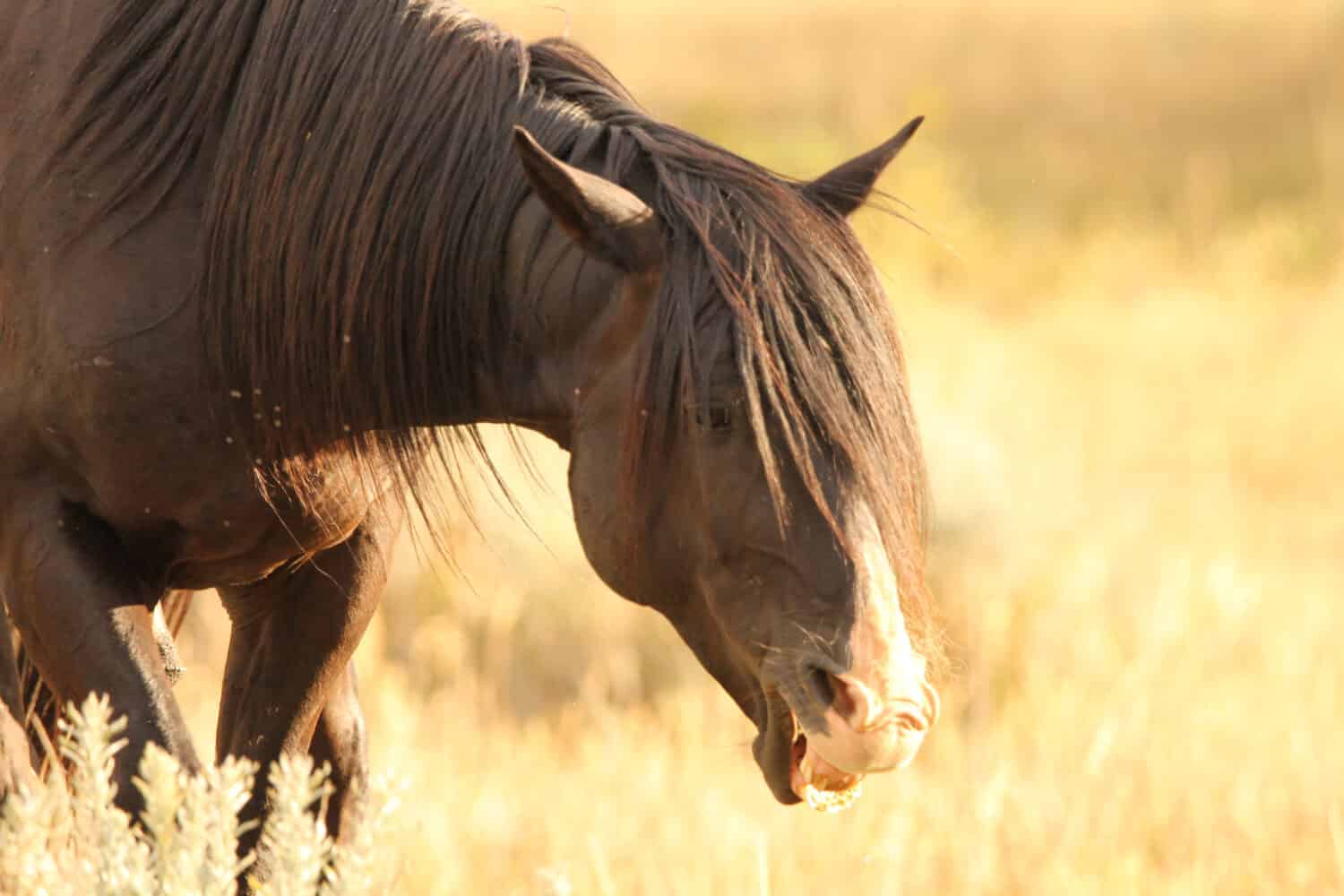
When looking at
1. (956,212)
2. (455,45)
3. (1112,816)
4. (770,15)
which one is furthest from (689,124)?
(455,45)

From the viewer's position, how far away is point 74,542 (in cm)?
248

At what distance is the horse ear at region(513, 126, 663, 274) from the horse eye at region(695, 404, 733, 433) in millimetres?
209

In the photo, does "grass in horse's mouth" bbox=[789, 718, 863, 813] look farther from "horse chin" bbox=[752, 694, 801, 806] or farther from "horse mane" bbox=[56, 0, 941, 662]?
"horse mane" bbox=[56, 0, 941, 662]

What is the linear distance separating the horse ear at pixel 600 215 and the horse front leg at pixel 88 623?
85 cm

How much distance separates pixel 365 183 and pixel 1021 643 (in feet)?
14.5

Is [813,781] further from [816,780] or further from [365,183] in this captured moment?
[365,183]

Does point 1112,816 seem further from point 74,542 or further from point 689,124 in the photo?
point 689,124

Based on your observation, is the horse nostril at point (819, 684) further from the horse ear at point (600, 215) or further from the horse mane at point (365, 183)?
the horse ear at point (600, 215)

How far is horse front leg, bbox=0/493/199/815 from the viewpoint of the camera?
2.42m

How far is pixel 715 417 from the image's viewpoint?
7.17ft

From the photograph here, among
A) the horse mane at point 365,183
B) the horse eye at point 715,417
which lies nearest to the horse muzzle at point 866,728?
the horse mane at point 365,183

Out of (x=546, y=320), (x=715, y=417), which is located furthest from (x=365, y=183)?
(x=715, y=417)

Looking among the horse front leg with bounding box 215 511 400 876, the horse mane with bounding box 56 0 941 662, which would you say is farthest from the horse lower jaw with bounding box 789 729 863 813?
the horse front leg with bounding box 215 511 400 876

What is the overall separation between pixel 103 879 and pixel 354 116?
43.6 inches
